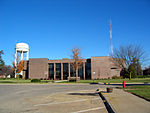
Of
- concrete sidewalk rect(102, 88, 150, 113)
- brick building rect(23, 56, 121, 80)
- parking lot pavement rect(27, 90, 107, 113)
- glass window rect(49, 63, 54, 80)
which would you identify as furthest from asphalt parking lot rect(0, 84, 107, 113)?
glass window rect(49, 63, 54, 80)

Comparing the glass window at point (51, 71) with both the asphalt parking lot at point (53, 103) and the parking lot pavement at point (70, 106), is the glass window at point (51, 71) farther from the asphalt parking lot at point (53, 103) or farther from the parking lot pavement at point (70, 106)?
the parking lot pavement at point (70, 106)

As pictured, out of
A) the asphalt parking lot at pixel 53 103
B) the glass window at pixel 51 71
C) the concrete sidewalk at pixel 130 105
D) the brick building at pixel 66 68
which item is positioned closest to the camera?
the concrete sidewalk at pixel 130 105

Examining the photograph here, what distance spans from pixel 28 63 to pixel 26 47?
7461 millimetres

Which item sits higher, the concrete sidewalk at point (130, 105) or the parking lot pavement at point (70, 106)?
the concrete sidewalk at point (130, 105)

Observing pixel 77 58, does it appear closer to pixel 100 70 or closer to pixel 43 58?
pixel 100 70

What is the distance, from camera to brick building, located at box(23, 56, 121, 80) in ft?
208

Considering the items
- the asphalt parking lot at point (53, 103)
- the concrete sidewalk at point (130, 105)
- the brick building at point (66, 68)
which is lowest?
the asphalt parking lot at point (53, 103)

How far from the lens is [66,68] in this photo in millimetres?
67875

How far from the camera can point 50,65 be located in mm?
70125

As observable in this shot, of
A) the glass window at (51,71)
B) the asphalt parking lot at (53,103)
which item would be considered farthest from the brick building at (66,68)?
the asphalt parking lot at (53,103)

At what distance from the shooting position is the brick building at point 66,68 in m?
63.4

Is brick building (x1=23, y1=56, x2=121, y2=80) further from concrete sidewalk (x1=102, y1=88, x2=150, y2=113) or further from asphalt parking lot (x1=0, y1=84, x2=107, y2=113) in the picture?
concrete sidewalk (x1=102, y1=88, x2=150, y2=113)

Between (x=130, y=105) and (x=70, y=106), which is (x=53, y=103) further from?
(x=130, y=105)

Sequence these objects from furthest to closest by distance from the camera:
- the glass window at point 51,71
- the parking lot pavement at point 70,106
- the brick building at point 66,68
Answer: the glass window at point 51,71
the brick building at point 66,68
the parking lot pavement at point 70,106
